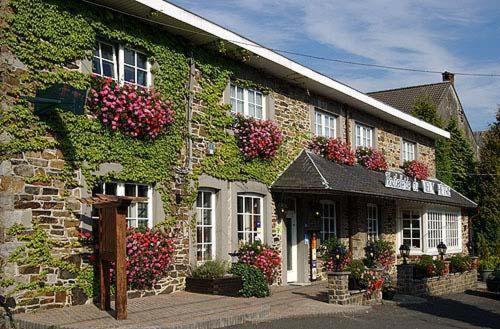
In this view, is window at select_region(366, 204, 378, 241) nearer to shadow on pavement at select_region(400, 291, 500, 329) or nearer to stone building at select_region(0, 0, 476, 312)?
stone building at select_region(0, 0, 476, 312)

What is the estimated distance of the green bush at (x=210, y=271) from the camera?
11.9 m

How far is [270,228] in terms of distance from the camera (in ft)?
47.3

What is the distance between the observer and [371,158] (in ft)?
62.7

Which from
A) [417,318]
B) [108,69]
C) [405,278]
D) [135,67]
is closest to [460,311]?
[417,318]

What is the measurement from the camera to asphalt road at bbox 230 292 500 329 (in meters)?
10.1

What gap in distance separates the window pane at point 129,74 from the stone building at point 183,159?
0.14ft

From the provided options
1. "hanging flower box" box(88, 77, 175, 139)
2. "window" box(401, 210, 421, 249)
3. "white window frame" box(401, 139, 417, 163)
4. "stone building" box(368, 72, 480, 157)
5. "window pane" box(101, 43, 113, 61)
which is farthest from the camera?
"stone building" box(368, 72, 480, 157)

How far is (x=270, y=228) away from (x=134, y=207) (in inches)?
164

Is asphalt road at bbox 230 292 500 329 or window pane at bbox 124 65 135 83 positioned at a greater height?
window pane at bbox 124 65 135 83

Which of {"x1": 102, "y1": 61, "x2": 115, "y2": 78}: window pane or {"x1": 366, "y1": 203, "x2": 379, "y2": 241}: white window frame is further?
{"x1": 366, "y1": 203, "x2": 379, "y2": 241}: white window frame

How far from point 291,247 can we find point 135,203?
18.4ft

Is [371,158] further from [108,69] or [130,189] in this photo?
[108,69]

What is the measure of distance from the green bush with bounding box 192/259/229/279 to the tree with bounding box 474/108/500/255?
1594 centimetres

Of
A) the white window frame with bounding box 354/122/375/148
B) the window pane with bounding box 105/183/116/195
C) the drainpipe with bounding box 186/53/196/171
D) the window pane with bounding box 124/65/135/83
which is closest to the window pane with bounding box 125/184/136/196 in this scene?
the window pane with bounding box 105/183/116/195
